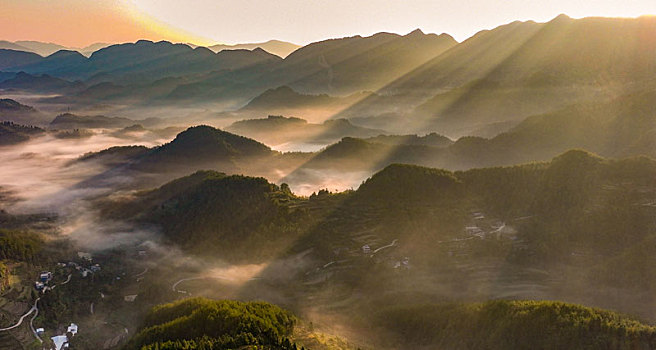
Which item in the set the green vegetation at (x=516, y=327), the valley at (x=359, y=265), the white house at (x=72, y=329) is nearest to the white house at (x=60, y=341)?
the valley at (x=359, y=265)

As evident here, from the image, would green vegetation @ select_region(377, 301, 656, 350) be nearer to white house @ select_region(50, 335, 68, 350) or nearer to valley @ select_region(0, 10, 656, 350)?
valley @ select_region(0, 10, 656, 350)

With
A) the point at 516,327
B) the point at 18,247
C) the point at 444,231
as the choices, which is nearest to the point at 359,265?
the point at 444,231

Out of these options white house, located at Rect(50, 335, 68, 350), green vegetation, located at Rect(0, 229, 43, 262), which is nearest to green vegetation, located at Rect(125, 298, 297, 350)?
white house, located at Rect(50, 335, 68, 350)

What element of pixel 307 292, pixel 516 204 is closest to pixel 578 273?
pixel 516 204

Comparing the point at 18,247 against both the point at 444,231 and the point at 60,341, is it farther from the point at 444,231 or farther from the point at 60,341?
the point at 444,231

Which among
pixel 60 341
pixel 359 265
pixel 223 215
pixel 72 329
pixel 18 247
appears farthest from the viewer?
pixel 223 215

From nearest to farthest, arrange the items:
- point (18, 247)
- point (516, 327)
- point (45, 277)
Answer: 1. point (516, 327)
2. point (45, 277)
3. point (18, 247)

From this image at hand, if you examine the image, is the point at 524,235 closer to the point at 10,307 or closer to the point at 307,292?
the point at 307,292

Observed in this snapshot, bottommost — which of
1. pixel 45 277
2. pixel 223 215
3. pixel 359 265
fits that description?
pixel 359 265
